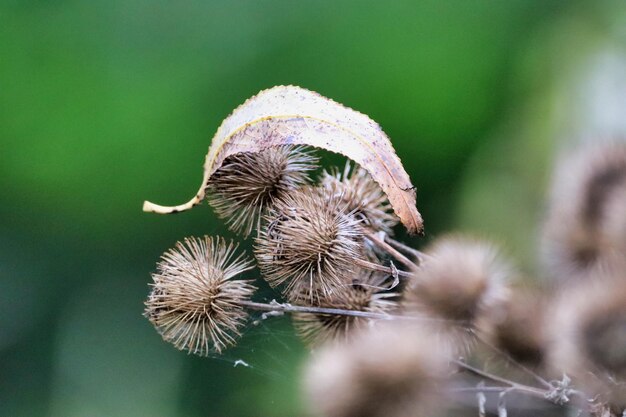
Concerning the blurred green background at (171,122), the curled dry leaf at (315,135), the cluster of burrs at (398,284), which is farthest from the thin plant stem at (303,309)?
the blurred green background at (171,122)

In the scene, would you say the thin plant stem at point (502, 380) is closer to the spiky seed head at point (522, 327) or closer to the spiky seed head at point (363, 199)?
the spiky seed head at point (522, 327)

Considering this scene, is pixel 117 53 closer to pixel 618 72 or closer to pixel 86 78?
pixel 86 78

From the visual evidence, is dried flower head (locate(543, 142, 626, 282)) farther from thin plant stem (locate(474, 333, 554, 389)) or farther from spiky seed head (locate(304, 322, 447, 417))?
spiky seed head (locate(304, 322, 447, 417))

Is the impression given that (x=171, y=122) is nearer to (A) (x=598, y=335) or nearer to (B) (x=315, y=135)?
(B) (x=315, y=135)

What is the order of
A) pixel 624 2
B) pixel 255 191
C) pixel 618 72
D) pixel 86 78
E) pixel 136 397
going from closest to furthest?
pixel 255 191, pixel 618 72, pixel 624 2, pixel 136 397, pixel 86 78

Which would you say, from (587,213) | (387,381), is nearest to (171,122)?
(587,213)

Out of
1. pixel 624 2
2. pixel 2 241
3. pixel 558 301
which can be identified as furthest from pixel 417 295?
pixel 2 241
